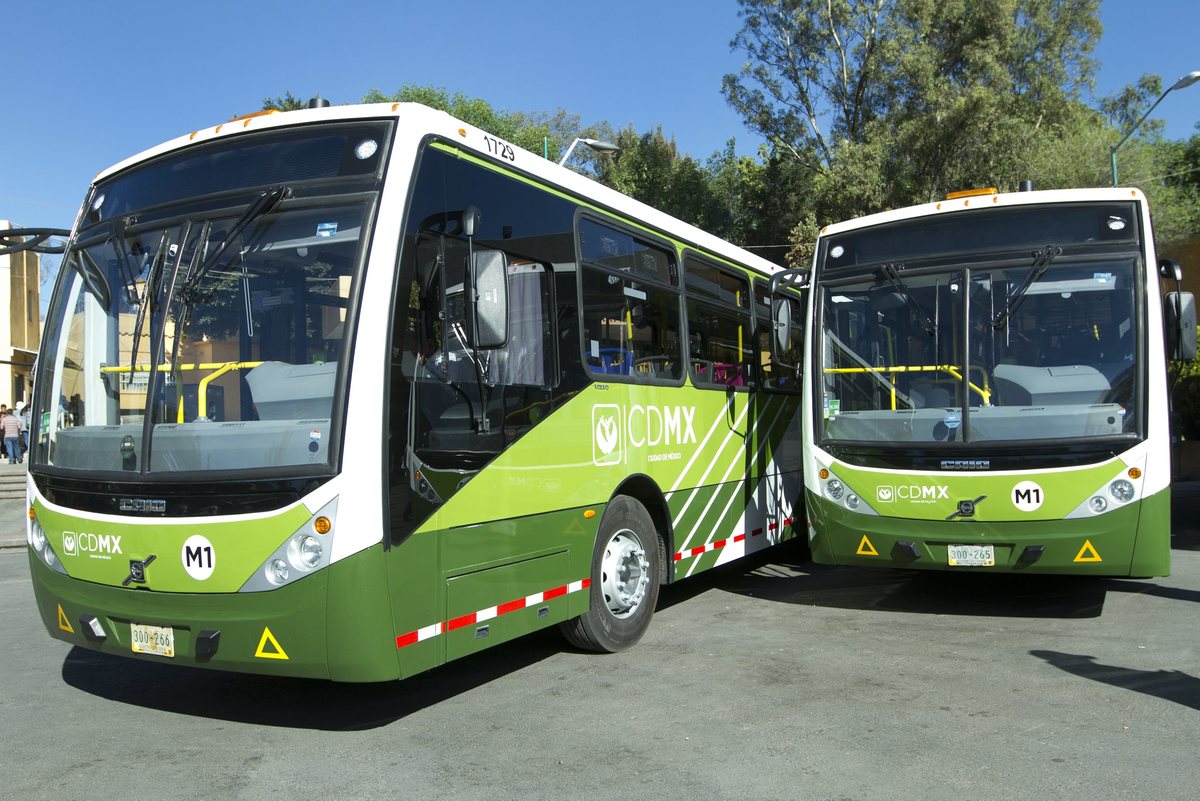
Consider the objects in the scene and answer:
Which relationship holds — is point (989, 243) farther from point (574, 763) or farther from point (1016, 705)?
point (574, 763)

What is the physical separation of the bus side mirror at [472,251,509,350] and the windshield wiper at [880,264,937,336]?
4.05 m

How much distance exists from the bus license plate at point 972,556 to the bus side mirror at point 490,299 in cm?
416

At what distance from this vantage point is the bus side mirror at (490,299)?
5094mm

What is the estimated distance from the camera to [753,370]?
9.59m

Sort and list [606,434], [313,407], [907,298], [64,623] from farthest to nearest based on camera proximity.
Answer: [907,298] < [606,434] < [64,623] < [313,407]

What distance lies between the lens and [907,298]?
318 inches

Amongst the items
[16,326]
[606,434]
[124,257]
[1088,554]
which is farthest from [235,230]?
[16,326]

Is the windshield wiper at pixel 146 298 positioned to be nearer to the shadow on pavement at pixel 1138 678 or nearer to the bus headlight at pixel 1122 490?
the shadow on pavement at pixel 1138 678

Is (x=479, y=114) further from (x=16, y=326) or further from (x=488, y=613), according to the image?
(x=488, y=613)

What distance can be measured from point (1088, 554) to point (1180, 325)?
1928 mm

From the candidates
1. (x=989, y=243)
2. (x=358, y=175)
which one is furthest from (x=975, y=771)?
(x=989, y=243)

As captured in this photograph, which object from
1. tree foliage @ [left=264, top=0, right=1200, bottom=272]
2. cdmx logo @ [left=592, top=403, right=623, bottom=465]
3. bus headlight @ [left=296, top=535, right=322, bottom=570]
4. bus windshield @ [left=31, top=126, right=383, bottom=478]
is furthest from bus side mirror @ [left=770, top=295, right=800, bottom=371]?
tree foliage @ [left=264, top=0, right=1200, bottom=272]

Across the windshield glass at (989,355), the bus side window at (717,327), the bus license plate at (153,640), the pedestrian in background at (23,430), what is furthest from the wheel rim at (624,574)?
the pedestrian in background at (23,430)

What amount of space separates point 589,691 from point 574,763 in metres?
1.25
